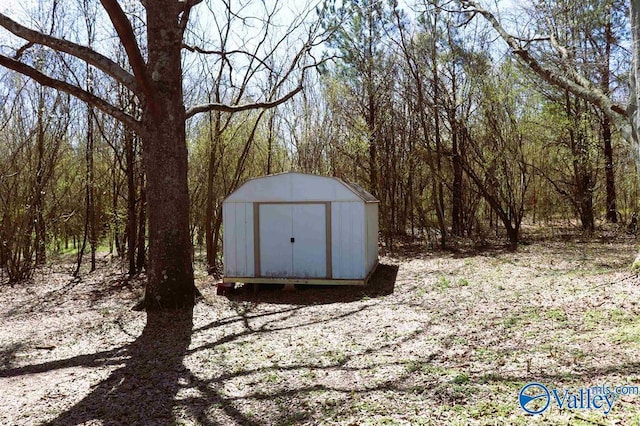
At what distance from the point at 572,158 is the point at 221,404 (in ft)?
41.5

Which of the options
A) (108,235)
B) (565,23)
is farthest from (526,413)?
(108,235)

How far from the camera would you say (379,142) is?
13.9 metres

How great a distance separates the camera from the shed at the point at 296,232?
8.14 metres

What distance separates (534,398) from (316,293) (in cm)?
524

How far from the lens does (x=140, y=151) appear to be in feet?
31.6

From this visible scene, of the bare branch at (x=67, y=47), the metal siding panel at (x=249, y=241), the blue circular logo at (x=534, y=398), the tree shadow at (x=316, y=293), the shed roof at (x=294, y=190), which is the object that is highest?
the bare branch at (x=67, y=47)

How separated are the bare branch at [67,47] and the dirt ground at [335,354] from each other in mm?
3183

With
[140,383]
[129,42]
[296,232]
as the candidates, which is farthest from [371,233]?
[140,383]

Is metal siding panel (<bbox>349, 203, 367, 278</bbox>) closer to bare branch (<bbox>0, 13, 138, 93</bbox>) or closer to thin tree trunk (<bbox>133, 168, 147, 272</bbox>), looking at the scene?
bare branch (<bbox>0, 13, 138, 93</bbox>)

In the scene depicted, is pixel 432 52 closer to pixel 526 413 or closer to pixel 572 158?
pixel 572 158

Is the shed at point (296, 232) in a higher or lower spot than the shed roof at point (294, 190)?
lower

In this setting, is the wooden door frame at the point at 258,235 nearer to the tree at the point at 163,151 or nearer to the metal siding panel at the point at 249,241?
the metal siding panel at the point at 249,241

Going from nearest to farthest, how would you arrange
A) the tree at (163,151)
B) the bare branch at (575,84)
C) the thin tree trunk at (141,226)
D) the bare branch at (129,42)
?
1. the bare branch at (129,42)
2. the tree at (163,151)
3. the bare branch at (575,84)
4. the thin tree trunk at (141,226)

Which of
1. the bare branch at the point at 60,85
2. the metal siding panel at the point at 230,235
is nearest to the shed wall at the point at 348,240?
the metal siding panel at the point at 230,235
